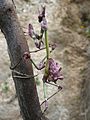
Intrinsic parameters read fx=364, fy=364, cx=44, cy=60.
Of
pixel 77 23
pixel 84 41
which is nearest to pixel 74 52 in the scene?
pixel 84 41

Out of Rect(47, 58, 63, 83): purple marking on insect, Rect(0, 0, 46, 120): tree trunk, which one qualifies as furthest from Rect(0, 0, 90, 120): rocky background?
Rect(47, 58, 63, 83): purple marking on insect

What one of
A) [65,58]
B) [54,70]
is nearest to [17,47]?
[54,70]

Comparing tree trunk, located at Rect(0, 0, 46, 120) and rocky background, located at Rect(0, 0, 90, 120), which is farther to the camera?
rocky background, located at Rect(0, 0, 90, 120)

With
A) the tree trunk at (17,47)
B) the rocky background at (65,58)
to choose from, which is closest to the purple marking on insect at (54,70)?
the tree trunk at (17,47)

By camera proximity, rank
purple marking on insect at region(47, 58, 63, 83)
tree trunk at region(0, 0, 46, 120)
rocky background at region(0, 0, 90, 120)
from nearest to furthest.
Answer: purple marking on insect at region(47, 58, 63, 83) → tree trunk at region(0, 0, 46, 120) → rocky background at region(0, 0, 90, 120)

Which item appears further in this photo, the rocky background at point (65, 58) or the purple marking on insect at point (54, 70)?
the rocky background at point (65, 58)

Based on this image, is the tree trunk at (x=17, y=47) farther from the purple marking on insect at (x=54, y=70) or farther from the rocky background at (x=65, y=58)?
the rocky background at (x=65, y=58)

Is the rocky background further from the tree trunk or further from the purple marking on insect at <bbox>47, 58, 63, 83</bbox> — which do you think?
the purple marking on insect at <bbox>47, 58, 63, 83</bbox>
